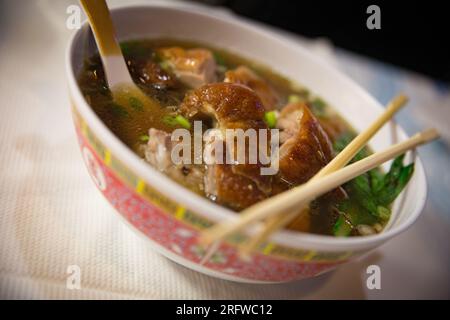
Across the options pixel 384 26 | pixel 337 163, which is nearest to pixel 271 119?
pixel 337 163

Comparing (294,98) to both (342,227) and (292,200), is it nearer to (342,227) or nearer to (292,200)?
(342,227)

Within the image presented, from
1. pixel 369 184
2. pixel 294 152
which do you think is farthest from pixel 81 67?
pixel 369 184

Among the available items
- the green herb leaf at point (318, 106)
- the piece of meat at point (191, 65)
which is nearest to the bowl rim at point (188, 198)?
the piece of meat at point (191, 65)

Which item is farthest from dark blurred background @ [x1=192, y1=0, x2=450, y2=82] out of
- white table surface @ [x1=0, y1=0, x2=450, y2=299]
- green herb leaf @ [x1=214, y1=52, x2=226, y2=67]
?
white table surface @ [x1=0, y1=0, x2=450, y2=299]

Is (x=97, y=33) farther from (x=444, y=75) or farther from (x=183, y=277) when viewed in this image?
(x=444, y=75)

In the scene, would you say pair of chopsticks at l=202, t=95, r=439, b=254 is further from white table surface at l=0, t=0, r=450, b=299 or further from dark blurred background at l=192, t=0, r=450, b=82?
dark blurred background at l=192, t=0, r=450, b=82

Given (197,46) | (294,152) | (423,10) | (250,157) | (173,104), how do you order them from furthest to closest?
(423,10) → (197,46) → (173,104) → (294,152) → (250,157)
